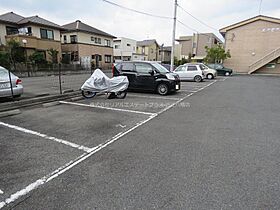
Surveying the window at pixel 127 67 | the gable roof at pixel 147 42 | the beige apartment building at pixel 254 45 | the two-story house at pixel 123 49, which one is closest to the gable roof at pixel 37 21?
the two-story house at pixel 123 49

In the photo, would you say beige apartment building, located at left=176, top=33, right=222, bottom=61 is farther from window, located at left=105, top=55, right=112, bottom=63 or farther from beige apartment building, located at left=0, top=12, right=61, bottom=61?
beige apartment building, located at left=0, top=12, right=61, bottom=61

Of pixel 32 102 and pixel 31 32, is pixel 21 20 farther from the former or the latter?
pixel 32 102

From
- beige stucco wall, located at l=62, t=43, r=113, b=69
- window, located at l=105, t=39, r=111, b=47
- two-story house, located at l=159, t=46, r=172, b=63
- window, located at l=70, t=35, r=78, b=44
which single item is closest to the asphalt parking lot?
beige stucco wall, located at l=62, t=43, r=113, b=69

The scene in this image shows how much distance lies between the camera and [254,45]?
26938mm

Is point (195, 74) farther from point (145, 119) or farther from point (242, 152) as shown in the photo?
point (242, 152)

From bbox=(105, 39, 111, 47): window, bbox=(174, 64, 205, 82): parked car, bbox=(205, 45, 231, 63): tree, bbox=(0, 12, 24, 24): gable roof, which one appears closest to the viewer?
bbox=(174, 64, 205, 82): parked car

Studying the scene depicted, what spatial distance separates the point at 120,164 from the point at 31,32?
2596 centimetres

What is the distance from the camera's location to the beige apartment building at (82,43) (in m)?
28.2

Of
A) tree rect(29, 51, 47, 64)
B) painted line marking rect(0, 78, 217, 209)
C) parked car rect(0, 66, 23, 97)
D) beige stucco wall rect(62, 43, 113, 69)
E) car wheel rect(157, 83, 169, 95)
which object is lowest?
painted line marking rect(0, 78, 217, 209)

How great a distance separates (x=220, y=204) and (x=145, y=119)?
3538 millimetres

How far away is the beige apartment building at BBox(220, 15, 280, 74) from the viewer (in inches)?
1014

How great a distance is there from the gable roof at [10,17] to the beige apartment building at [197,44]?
103 ft

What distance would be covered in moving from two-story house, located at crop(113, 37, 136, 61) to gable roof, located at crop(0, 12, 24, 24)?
19387 millimetres

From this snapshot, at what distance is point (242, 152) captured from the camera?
3463 mm
